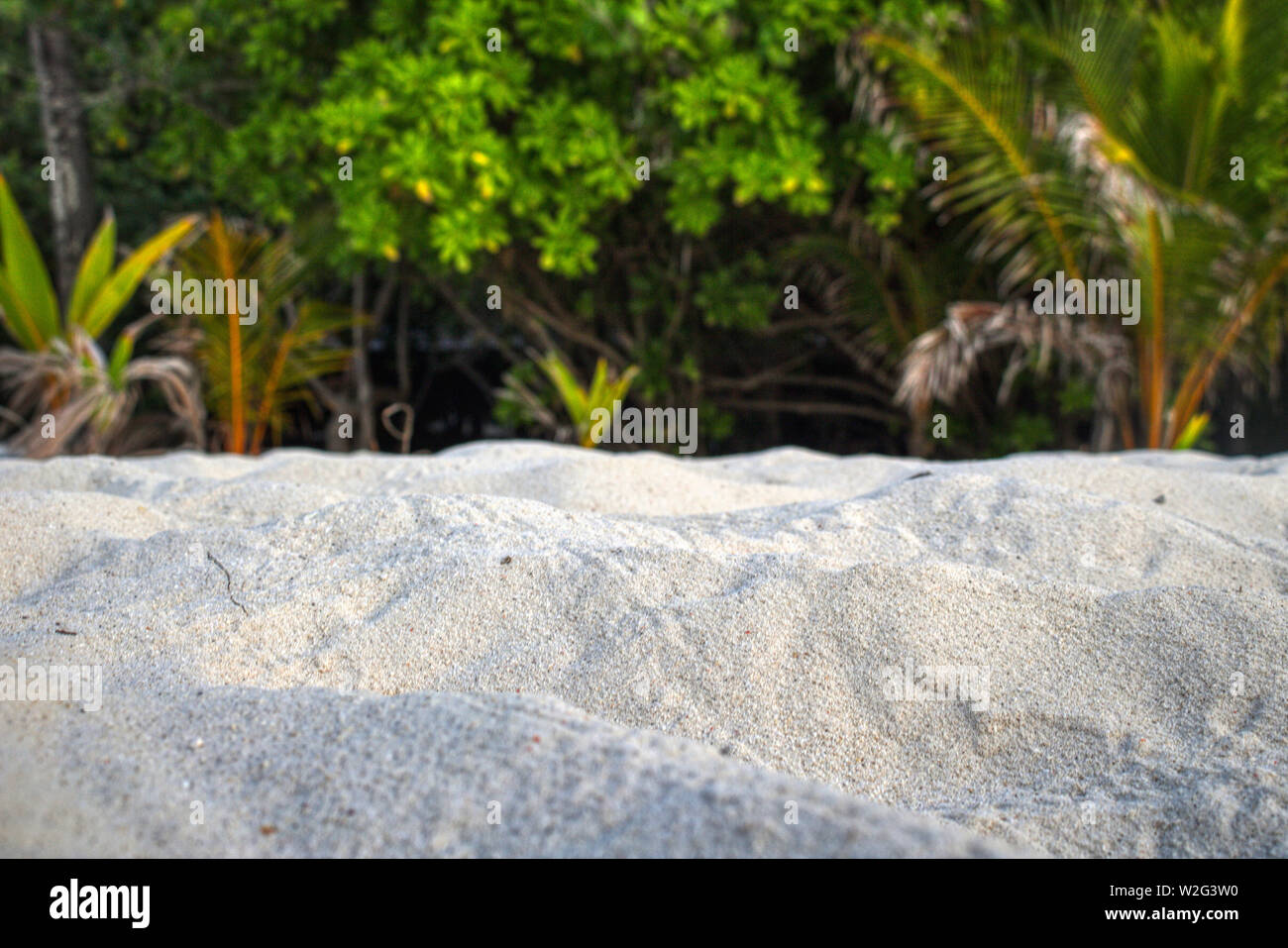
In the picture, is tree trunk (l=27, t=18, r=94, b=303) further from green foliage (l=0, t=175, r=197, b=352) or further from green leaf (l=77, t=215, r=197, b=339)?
green leaf (l=77, t=215, r=197, b=339)

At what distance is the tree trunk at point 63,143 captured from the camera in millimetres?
6836

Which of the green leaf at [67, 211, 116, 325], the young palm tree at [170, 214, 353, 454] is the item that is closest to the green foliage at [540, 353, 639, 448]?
the young palm tree at [170, 214, 353, 454]

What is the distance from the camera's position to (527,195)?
5.38 metres

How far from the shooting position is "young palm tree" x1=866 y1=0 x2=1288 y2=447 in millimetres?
4629

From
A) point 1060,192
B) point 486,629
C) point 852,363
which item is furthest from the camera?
point 852,363

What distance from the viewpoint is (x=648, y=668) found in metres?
1.69

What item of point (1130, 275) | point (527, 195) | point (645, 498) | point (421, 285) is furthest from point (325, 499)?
point (421, 285)

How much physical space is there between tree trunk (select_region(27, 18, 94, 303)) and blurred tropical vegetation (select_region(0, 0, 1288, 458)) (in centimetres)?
2

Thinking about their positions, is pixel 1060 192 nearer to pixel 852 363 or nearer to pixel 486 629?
pixel 852 363

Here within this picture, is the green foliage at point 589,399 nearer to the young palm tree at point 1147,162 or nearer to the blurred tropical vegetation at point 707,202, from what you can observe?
the blurred tropical vegetation at point 707,202

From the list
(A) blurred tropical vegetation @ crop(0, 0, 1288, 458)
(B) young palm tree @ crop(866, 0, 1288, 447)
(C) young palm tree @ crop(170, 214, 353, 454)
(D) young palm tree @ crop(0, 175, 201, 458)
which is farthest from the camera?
(C) young palm tree @ crop(170, 214, 353, 454)

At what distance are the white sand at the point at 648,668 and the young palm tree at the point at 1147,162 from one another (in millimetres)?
2312

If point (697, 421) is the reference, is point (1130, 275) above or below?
above
